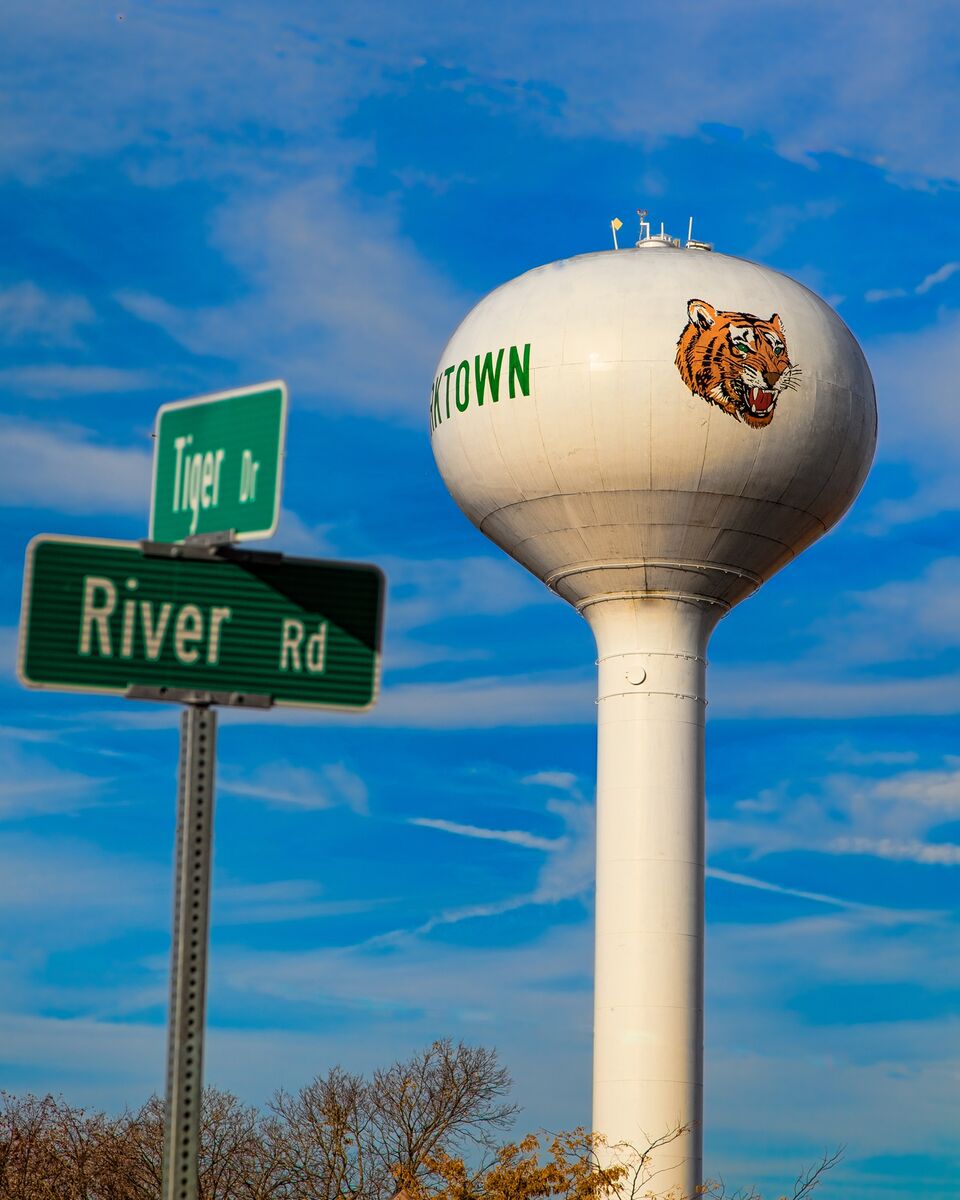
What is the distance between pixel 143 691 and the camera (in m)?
7.18

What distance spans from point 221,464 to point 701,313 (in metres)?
28.1

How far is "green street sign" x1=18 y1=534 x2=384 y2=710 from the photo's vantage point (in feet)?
23.8

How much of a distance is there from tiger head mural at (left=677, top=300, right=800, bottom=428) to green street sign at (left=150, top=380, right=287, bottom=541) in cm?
2710

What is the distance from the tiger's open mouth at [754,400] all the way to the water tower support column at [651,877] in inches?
Result: 151

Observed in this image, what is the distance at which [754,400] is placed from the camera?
34.5 metres

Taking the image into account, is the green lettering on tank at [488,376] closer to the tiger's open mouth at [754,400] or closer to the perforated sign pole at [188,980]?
the tiger's open mouth at [754,400]

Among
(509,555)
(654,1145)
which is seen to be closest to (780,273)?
(509,555)

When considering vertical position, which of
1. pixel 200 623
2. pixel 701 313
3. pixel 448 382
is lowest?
pixel 200 623

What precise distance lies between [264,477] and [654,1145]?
95.0 ft

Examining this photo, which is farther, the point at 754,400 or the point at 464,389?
the point at 464,389

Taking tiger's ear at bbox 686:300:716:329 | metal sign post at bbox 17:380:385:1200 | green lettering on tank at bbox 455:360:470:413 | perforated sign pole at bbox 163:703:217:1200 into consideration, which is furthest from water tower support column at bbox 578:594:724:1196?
perforated sign pole at bbox 163:703:217:1200

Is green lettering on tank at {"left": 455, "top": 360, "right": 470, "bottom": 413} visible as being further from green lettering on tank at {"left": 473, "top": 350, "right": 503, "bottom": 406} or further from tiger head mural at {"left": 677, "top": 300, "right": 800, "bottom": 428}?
tiger head mural at {"left": 677, "top": 300, "right": 800, "bottom": 428}

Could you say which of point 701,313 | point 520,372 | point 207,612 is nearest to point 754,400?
point 701,313

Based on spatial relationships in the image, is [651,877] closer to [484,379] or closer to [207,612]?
[484,379]
